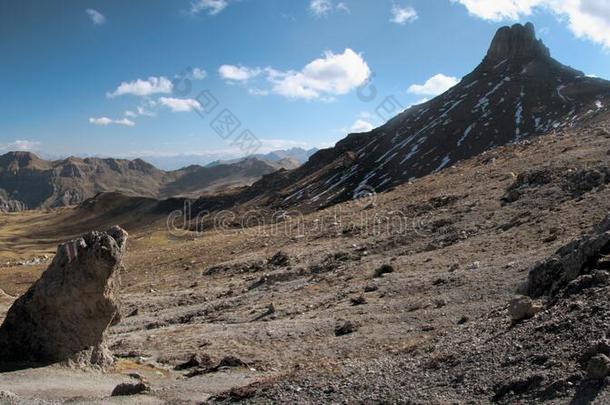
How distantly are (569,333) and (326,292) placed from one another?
1868 cm

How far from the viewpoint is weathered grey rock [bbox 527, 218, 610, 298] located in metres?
18.2

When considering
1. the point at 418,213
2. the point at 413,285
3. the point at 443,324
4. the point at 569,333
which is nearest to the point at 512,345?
the point at 569,333

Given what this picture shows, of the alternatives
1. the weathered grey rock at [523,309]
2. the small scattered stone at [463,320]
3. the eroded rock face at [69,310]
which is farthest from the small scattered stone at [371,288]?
the eroded rock face at [69,310]

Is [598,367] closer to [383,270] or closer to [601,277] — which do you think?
[601,277]

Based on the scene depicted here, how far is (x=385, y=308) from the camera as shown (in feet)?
84.4

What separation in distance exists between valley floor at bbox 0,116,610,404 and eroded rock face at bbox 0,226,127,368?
1.18 m

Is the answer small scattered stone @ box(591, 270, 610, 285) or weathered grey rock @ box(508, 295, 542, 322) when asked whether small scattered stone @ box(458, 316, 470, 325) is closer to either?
weathered grey rock @ box(508, 295, 542, 322)

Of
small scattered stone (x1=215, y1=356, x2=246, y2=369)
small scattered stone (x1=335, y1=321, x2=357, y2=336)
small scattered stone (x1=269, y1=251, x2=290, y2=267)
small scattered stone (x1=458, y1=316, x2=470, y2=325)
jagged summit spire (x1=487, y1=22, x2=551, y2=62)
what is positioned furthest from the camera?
jagged summit spire (x1=487, y1=22, x2=551, y2=62)

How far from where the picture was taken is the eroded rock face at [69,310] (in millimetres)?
20203

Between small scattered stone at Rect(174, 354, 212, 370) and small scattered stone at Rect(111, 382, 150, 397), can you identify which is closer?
small scattered stone at Rect(111, 382, 150, 397)

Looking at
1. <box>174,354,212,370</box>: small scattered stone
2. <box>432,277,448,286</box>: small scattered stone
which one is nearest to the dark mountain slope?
<box>432,277,448,286</box>: small scattered stone

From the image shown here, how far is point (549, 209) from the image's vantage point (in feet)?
114

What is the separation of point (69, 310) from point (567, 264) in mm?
19133

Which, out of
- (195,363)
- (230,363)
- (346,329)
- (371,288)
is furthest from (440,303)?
(195,363)
